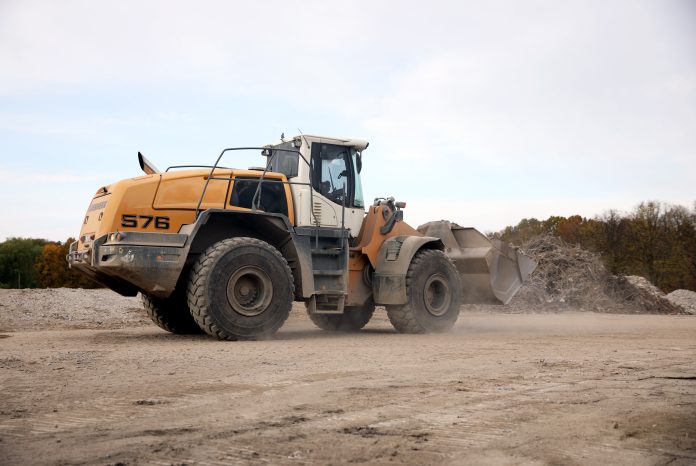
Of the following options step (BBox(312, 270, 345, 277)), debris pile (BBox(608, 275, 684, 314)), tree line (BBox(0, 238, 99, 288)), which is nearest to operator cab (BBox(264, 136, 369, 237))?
step (BBox(312, 270, 345, 277))

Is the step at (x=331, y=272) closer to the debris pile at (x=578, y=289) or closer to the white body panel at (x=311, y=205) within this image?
the white body panel at (x=311, y=205)

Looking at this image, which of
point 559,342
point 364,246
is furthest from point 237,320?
point 559,342

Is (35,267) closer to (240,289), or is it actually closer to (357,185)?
(357,185)

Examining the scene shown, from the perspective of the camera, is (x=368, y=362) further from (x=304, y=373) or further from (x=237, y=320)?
(x=237, y=320)

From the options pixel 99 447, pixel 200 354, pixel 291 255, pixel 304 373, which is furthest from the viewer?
pixel 291 255

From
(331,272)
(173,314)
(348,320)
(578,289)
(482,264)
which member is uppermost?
(482,264)

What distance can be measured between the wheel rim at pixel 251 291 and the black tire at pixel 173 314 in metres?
1.71

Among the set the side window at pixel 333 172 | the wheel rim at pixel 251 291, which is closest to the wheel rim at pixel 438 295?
the side window at pixel 333 172

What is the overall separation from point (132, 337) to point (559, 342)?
21.8ft

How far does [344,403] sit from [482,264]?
9352mm

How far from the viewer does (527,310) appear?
24.4m

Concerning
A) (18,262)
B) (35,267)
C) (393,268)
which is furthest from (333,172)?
(18,262)

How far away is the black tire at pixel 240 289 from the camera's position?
10.9m

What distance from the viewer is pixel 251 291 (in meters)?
→ 11.4
